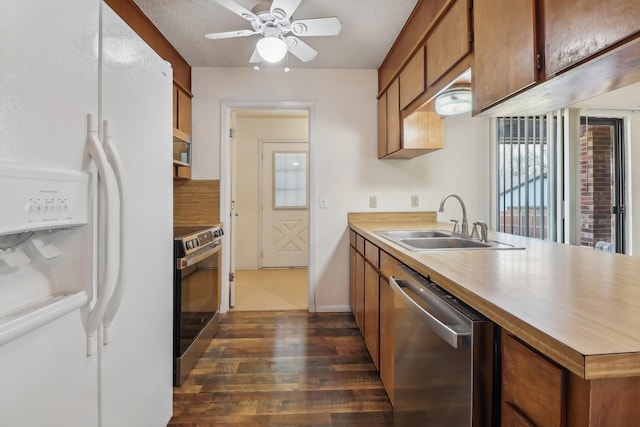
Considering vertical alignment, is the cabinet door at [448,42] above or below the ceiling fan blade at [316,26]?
below

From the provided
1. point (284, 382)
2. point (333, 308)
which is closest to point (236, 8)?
point (284, 382)

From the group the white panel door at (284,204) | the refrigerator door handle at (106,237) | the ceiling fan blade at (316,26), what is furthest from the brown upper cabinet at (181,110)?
the white panel door at (284,204)

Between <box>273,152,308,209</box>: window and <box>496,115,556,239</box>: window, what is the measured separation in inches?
112

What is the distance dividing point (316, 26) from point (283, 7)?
0.28 m

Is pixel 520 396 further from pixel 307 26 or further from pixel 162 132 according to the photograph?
pixel 307 26

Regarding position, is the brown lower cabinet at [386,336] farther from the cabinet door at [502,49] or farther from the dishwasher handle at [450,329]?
the cabinet door at [502,49]

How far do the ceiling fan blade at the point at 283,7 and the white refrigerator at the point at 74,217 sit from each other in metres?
0.88

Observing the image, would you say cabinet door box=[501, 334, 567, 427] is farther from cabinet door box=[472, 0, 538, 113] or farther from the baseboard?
the baseboard

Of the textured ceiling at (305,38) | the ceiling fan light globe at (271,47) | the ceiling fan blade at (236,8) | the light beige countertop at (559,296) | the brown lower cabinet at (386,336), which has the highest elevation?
the textured ceiling at (305,38)

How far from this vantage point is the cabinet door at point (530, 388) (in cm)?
57

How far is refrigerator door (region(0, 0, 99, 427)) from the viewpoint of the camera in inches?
27.3

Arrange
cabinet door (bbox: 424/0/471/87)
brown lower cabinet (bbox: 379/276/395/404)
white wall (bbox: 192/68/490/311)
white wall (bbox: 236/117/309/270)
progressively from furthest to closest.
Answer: white wall (bbox: 236/117/309/270) < white wall (bbox: 192/68/490/311) < brown lower cabinet (bbox: 379/276/395/404) < cabinet door (bbox: 424/0/471/87)

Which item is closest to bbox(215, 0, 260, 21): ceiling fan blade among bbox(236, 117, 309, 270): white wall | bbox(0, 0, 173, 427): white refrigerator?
bbox(0, 0, 173, 427): white refrigerator

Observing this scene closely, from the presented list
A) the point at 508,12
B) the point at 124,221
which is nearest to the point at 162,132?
the point at 124,221
